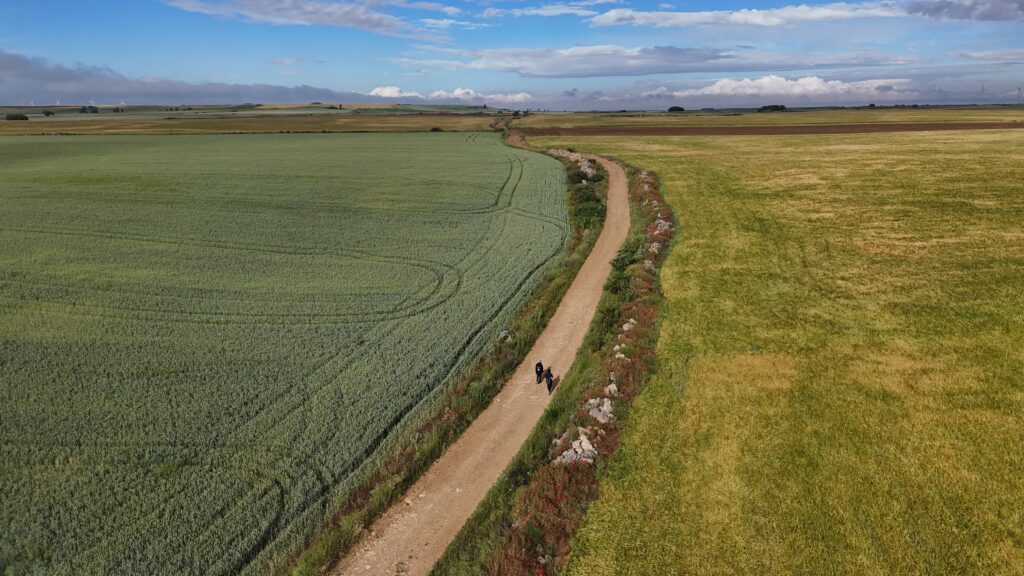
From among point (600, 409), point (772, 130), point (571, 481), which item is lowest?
point (571, 481)

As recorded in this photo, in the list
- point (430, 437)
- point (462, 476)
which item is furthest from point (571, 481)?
point (430, 437)

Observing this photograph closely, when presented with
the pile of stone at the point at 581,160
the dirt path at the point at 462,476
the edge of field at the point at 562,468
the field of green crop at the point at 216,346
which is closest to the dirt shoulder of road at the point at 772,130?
the pile of stone at the point at 581,160

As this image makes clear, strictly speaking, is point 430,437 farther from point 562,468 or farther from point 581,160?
point 581,160

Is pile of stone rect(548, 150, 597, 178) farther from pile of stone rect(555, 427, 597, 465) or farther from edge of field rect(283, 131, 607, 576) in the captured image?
pile of stone rect(555, 427, 597, 465)

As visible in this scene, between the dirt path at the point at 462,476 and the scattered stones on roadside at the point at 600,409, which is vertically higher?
the scattered stones on roadside at the point at 600,409

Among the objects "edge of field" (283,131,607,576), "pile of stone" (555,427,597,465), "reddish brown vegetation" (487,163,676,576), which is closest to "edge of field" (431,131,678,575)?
"reddish brown vegetation" (487,163,676,576)

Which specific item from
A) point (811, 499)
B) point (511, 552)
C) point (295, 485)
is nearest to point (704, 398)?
point (811, 499)

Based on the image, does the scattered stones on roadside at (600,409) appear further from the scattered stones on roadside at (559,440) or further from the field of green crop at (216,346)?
the field of green crop at (216,346)
